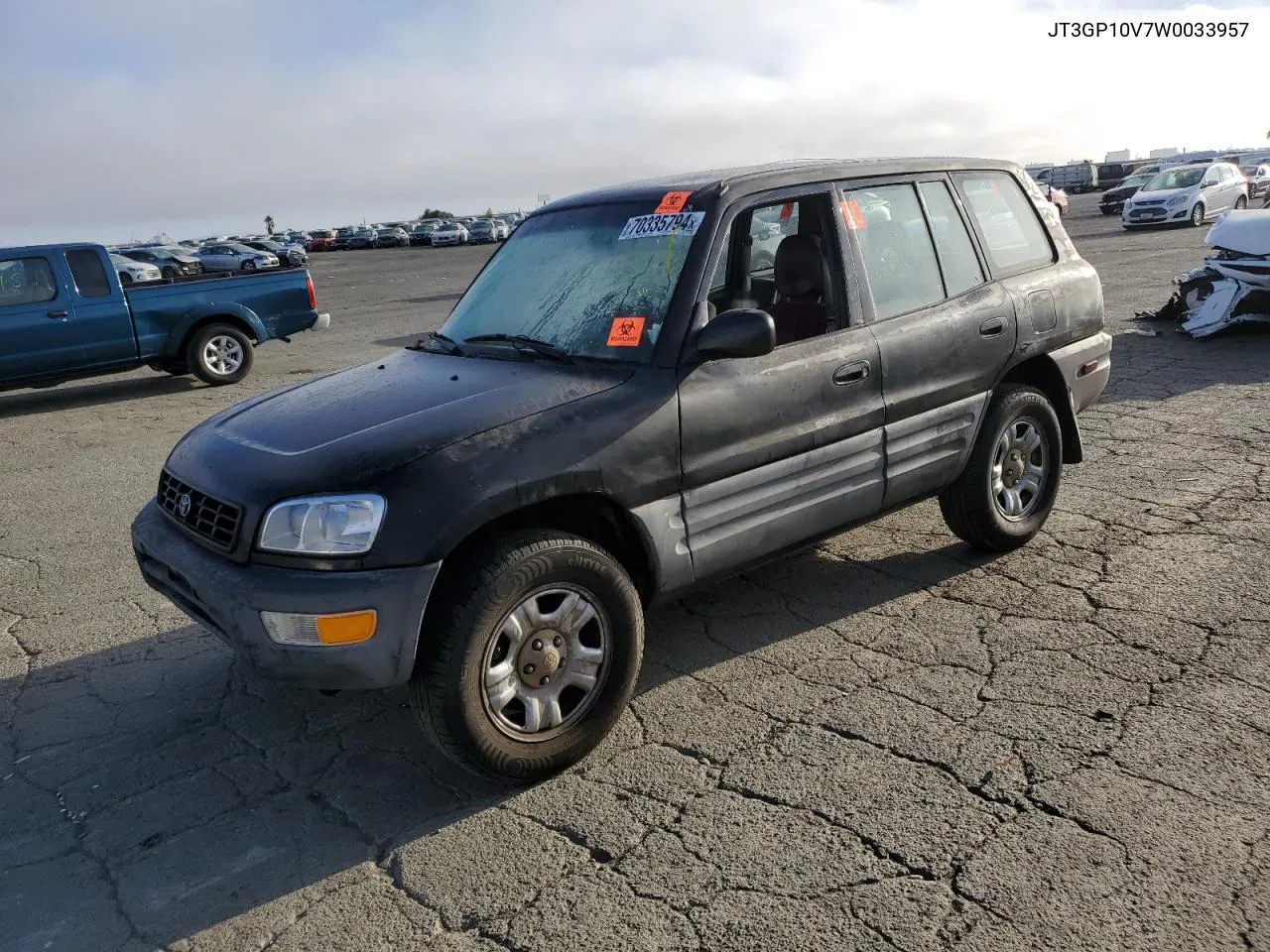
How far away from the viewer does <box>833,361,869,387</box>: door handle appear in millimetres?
4020

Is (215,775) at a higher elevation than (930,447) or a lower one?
lower

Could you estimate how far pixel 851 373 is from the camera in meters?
4.07

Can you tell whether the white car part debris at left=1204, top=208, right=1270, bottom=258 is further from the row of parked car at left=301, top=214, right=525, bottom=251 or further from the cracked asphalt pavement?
the row of parked car at left=301, top=214, right=525, bottom=251

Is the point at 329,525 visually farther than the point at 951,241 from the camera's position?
No

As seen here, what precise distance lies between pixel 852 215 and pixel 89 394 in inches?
408

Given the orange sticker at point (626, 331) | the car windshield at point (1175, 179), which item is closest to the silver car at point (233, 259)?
the car windshield at point (1175, 179)

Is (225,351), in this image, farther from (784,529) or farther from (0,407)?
(784,529)

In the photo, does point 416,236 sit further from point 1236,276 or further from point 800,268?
point 800,268

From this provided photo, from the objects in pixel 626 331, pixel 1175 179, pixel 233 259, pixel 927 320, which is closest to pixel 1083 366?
pixel 927 320

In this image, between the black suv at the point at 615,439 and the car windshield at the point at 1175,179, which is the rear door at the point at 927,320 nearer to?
the black suv at the point at 615,439

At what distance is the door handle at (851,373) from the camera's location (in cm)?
402

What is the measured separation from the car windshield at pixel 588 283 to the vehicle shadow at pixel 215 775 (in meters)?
1.37

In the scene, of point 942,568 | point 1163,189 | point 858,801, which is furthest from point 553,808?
point 1163,189

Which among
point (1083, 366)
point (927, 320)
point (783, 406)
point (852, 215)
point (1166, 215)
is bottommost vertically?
point (1166, 215)
